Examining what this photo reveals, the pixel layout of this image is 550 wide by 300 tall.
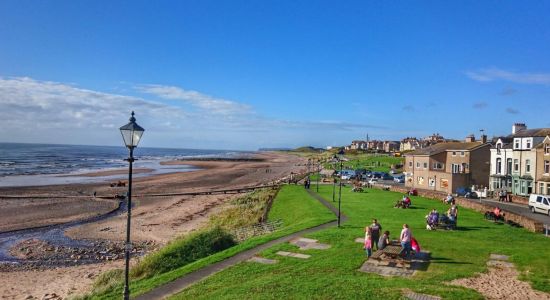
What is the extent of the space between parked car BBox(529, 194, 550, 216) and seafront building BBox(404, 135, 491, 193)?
53.1 ft

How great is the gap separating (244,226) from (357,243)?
42.6ft

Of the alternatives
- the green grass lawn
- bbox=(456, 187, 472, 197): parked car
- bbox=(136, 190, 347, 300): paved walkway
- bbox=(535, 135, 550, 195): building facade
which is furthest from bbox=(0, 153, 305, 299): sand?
bbox=(535, 135, 550, 195): building facade

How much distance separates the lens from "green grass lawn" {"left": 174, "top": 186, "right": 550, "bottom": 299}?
12.8 m

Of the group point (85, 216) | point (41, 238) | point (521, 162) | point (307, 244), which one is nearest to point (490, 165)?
point (521, 162)

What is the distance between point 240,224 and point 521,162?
33382 mm

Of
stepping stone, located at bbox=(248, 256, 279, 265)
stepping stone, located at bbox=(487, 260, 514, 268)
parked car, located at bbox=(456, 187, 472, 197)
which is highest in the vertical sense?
parked car, located at bbox=(456, 187, 472, 197)

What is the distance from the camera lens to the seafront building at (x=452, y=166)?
172 ft

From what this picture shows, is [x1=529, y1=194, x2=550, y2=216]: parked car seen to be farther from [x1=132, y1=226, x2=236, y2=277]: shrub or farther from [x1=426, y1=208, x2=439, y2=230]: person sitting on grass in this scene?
[x1=132, y1=226, x2=236, y2=277]: shrub

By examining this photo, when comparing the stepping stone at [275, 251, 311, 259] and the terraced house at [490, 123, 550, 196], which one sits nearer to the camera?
the stepping stone at [275, 251, 311, 259]

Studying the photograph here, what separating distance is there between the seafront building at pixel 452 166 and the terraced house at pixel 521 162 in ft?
7.18

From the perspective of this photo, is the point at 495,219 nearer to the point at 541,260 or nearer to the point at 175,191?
the point at 541,260

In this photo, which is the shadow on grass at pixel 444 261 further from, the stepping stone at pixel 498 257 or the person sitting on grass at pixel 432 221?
the person sitting on grass at pixel 432 221

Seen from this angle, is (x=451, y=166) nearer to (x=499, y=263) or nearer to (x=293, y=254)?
(x=499, y=263)

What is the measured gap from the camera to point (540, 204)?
33906 millimetres
